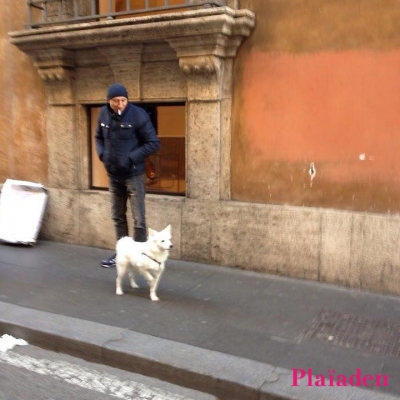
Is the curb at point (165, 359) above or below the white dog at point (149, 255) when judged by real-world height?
below

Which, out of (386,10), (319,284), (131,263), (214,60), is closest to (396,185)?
(319,284)

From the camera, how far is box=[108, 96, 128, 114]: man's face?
5127 millimetres

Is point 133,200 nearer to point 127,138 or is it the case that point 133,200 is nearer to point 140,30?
point 127,138

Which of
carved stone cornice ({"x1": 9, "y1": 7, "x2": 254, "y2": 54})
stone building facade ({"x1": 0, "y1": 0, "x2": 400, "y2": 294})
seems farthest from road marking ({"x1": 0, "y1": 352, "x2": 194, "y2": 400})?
carved stone cornice ({"x1": 9, "y1": 7, "x2": 254, "y2": 54})

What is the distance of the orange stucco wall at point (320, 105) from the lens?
504cm

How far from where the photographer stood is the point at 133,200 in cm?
553

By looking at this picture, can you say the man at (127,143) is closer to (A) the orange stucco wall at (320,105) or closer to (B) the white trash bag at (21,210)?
(A) the orange stucco wall at (320,105)

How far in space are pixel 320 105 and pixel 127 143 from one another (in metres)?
2.12

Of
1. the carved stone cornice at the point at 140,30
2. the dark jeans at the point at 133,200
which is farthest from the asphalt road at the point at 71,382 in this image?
the carved stone cornice at the point at 140,30

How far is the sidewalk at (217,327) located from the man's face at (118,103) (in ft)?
6.16

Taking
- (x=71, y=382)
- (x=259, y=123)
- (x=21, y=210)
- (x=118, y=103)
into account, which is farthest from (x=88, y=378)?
(x=21, y=210)

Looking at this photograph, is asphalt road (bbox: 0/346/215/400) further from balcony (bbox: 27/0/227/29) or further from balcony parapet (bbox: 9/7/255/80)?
balcony (bbox: 27/0/227/29)

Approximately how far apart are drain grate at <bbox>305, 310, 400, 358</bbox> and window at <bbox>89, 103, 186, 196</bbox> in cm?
274

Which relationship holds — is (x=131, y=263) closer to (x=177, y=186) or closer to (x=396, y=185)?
(x=177, y=186)
